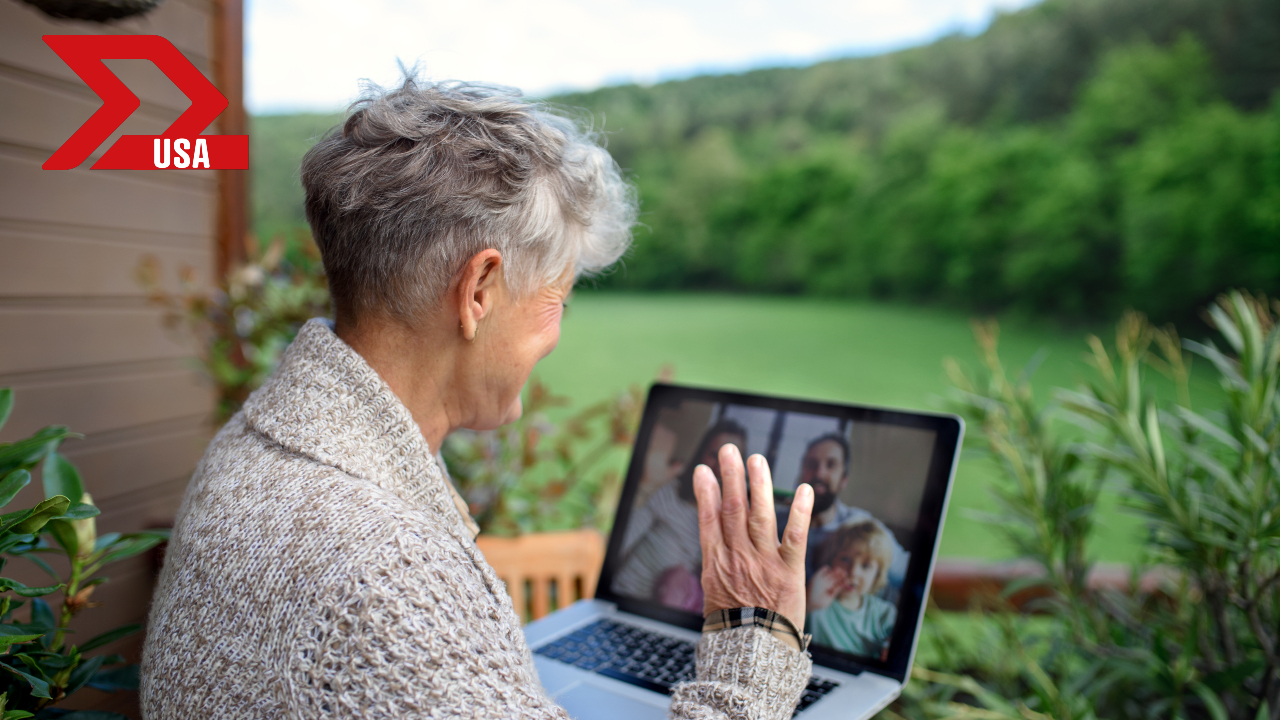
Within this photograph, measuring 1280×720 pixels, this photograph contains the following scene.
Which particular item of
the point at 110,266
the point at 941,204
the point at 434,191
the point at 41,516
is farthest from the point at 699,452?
the point at 941,204

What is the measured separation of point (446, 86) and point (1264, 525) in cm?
155

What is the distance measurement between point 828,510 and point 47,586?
0.99m

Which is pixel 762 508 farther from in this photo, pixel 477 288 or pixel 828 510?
pixel 477 288

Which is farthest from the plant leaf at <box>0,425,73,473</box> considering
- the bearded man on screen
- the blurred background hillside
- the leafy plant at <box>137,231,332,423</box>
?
the blurred background hillside

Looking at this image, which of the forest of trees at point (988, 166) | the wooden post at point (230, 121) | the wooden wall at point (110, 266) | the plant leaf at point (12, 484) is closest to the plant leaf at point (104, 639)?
the plant leaf at point (12, 484)

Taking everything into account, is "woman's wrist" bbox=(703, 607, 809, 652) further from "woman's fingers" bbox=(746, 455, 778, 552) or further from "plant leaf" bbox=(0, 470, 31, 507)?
"plant leaf" bbox=(0, 470, 31, 507)

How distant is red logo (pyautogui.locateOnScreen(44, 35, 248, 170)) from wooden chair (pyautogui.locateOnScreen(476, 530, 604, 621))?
1.05 meters

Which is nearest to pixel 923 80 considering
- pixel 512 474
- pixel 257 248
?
pixel 512 474

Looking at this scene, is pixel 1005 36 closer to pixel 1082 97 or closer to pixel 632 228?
pixel 1082 97

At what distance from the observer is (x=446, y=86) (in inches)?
35.8

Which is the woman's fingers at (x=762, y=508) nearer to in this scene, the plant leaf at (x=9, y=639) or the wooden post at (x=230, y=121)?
the plant leaf at (x=9, y=639)

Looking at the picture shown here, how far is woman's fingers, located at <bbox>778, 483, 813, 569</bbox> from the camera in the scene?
2.63 ft

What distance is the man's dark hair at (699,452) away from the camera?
1.18m

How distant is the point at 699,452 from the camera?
119cm
